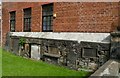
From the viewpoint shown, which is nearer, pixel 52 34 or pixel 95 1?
pixel 95 1

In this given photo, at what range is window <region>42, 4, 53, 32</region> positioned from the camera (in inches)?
496

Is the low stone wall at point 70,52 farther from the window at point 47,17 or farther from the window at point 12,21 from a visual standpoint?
the window at point 12,21

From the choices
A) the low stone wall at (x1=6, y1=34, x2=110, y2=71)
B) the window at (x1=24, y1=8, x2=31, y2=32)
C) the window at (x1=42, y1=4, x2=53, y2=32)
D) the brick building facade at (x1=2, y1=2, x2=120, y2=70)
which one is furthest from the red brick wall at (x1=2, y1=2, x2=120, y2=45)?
the window at (x1=24, y1=8, x2=31, y2=32)

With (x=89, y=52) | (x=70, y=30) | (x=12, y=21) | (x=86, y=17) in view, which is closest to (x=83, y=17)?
(x=86, y=17)

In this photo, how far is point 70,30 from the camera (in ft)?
35.7

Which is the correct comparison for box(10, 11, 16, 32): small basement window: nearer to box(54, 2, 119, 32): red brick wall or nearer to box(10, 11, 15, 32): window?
box(10, 11, 15, 32): window

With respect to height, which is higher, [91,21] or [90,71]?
[91,21]

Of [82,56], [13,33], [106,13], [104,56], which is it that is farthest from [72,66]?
[13,33]

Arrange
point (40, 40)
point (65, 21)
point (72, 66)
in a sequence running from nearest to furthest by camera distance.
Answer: point (72, 66), point (65, 21), point (40, 40)

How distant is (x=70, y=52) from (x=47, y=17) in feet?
10.6

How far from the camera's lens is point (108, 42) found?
8922 mm

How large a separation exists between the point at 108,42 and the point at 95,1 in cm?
189

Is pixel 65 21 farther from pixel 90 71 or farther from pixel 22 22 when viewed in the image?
pixel 22 22

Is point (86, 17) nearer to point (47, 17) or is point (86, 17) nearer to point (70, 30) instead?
point (70, 30)
